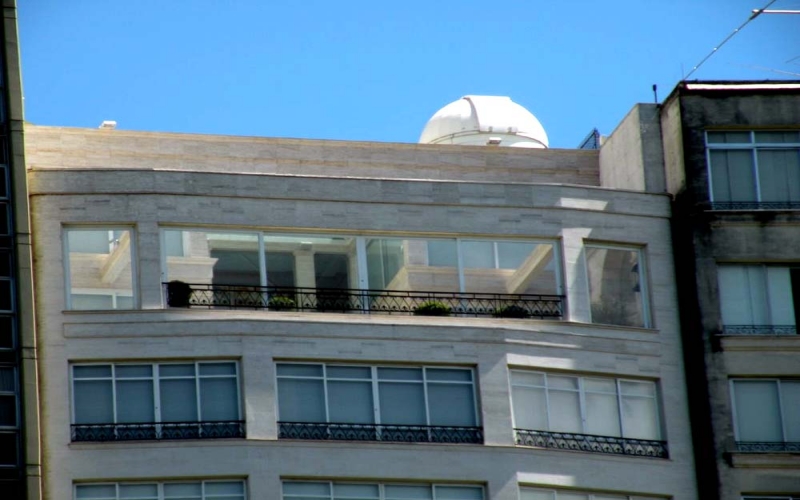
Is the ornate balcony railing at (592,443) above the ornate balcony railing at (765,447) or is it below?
above

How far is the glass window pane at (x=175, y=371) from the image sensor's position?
56938 millimetres

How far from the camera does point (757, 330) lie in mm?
61062

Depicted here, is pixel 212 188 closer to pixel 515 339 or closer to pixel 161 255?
pixel 161 255

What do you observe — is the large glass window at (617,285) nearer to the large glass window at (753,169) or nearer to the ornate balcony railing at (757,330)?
the ornate balcony railing at (757,330)

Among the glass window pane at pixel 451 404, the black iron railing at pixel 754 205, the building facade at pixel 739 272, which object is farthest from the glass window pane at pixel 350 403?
the black iron railing at pixel 754 205

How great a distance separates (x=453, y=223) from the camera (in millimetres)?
60531

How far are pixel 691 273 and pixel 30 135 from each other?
19.5 metres

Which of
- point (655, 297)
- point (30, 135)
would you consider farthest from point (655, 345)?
point (30, 135)

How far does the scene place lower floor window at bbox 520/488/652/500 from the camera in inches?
2272

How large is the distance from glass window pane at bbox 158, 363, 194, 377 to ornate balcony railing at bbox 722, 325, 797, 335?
1535 centimetres

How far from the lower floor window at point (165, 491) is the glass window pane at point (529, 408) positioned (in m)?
7.97

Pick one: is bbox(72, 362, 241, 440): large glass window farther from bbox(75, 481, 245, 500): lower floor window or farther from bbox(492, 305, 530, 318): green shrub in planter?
bbox(492, 305, 530, 318): green shrub in planter

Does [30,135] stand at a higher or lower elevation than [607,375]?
higher

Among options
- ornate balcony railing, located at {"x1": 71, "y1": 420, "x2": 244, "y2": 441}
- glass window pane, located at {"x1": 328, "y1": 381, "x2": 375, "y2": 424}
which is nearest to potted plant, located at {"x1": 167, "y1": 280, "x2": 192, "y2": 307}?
ornate balcony railing, located at {"x1": 71, "y1": 420, "x2": 244, "y2": 441}
